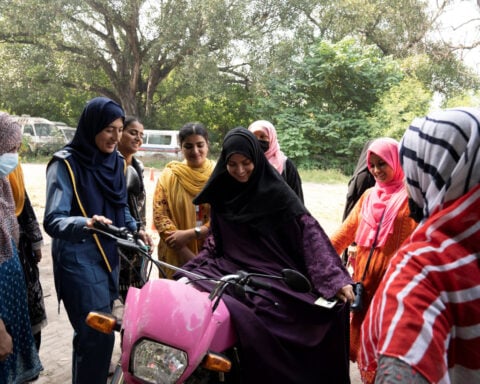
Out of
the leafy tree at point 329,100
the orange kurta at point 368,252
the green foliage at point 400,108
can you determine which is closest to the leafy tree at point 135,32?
the leafy tree at point 329,100

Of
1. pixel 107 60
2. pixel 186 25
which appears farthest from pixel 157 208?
pixel 107 60

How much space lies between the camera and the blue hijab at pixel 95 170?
2592mm

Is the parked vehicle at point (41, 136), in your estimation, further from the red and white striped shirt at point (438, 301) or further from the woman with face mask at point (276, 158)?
the red and white striped shirt at point (438, 301)

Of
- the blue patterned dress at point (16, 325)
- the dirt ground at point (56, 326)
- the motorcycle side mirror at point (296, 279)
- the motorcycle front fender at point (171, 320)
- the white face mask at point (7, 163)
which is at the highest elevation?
the white face mask at point (7, 163)

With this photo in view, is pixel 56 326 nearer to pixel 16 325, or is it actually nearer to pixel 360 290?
pixel 16 325

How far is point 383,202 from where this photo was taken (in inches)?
120

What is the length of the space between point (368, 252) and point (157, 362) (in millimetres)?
1916

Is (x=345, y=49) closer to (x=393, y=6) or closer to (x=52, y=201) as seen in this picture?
(x=393, y=6)

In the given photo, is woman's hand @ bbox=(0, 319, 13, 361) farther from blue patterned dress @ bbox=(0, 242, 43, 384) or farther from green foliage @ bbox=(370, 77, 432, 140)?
green foliage @ bbox=(370, 77, 432, 140)

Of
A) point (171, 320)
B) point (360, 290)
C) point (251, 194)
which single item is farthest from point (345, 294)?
point (171, 320)

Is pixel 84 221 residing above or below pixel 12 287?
above

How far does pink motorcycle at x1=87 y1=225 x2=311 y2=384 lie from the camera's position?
61.3 inches

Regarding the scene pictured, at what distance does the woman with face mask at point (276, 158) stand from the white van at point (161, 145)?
16.4 metres

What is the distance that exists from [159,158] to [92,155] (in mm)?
17971
